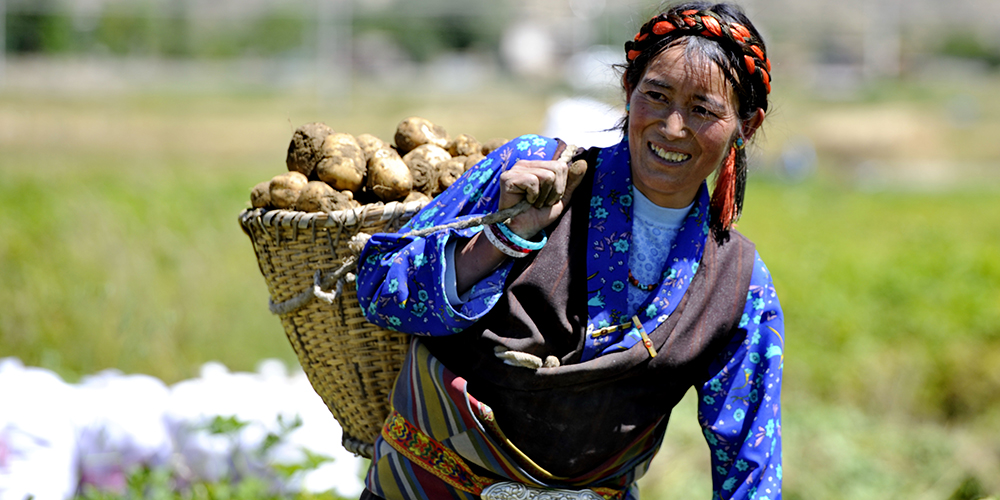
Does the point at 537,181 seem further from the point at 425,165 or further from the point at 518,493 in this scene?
the point at 518,493

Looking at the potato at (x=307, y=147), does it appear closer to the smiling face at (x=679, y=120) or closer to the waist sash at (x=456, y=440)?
the waist sash at (x=456, y=440)

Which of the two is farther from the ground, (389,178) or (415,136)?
(415,136)

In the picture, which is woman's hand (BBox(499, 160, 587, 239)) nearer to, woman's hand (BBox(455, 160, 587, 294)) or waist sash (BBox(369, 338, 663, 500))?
woman's hand (BBox(455, 160, 587, 294))

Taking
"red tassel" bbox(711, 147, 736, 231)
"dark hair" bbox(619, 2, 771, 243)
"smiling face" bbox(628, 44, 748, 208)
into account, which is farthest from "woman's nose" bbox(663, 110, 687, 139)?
"red tassel" bbox(711, 147, 736, 231)

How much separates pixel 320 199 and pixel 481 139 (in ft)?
41.1

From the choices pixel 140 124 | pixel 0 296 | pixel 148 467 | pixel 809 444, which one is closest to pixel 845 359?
pixel 809 444

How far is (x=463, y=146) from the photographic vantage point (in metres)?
2.23

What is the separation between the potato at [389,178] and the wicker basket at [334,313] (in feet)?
0.29

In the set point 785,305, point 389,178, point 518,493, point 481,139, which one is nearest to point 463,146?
point 389,178

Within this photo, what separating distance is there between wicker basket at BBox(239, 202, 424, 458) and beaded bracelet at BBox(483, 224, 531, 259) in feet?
0.85

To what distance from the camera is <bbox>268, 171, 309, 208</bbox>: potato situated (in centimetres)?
193

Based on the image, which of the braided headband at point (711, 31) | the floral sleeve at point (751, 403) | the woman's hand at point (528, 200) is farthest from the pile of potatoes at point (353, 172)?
the floral sleeve at point (751, 403)

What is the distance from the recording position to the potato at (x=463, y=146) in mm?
2230

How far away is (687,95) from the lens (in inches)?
67.6
